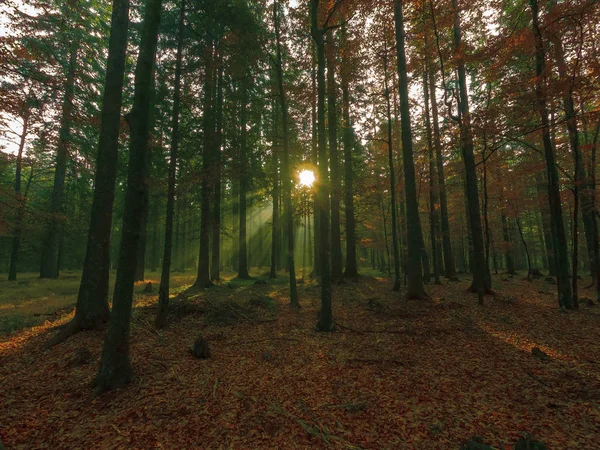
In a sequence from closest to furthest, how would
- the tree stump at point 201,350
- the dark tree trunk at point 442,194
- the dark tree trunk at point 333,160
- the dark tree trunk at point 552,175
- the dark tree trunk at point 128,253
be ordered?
the dark tree trunk at point 128,253 → the tree stump at point 201,350 → the dark tree trunk at point 552,175 → the dark tree trunk at point 333,160 → the dark tree trunk at point 442,194

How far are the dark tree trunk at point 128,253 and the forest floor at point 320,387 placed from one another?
38 cm

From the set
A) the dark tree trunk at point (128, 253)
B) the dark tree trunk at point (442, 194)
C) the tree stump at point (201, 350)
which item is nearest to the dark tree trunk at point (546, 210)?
the dark tree trunk at point (442, 194)

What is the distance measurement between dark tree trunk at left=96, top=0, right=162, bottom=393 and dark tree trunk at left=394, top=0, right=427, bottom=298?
9445 mm

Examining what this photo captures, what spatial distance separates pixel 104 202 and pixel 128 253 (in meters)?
3.88

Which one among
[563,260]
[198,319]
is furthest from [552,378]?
[198,319]

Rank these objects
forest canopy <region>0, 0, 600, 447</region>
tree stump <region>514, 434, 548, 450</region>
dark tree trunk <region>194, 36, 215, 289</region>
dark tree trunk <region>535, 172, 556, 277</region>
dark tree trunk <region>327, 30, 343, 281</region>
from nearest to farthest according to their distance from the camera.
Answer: tree stump <region>514, 434, 548, 450</region> < forest canopy <region>0, 0, 600, 447</region> < dark tree trunk <region>194, 36, 215, 289</region> < dark tree trunk <region>327, 30, 343, 281</region> < dark tree trunk <region>535, 172, 556, 277</region>

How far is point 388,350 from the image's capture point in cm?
601

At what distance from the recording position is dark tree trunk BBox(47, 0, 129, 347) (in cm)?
692

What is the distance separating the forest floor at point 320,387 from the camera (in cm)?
327

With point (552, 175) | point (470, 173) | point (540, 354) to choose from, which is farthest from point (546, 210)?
point (540, 354)

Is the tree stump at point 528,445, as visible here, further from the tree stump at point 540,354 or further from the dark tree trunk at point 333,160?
the dark tree trunk at point 333,160

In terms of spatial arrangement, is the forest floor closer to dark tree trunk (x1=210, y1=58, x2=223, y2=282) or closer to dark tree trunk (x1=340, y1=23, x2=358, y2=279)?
dark tree trunk (x1=210, y1=58, x2=223, y2=282)

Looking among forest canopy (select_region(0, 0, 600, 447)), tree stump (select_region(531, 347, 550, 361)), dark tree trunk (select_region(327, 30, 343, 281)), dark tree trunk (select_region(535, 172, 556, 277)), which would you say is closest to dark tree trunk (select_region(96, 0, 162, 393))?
forest canopy (select_region(0, 0, 600, 447))

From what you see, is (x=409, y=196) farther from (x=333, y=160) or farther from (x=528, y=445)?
(x=528, y=445)
